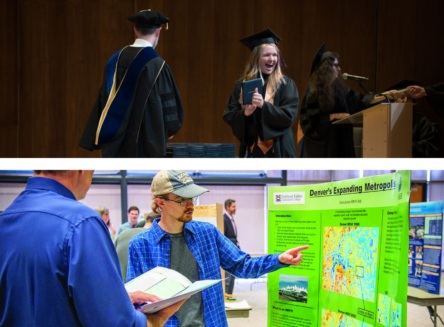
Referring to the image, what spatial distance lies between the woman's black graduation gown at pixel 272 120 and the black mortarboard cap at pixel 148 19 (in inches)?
28.4

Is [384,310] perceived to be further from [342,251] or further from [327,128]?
[327,128]

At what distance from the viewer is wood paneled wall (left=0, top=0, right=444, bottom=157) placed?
4863mm

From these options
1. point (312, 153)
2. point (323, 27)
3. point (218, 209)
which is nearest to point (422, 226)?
point (312, 153)

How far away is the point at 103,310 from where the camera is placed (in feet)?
3.03

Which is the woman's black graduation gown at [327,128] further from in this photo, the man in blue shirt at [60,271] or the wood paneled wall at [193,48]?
the man in blue shirt at [60,271]

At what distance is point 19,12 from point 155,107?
314cm

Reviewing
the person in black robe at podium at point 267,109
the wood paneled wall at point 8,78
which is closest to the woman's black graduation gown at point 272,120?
the person in black robe at podium at point 267,109

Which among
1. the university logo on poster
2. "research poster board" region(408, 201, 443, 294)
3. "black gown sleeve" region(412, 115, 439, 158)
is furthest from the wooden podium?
the university logo on poster

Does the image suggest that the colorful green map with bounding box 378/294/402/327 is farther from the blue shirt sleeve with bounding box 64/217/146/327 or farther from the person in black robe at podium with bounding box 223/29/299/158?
the person in black robe at podium with bounding box 223/29/299/158

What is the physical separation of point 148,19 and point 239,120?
2.93 ft

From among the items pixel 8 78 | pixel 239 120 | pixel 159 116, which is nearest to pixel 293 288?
pixel 159 116

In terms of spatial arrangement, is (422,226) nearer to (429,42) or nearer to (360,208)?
(360,208)

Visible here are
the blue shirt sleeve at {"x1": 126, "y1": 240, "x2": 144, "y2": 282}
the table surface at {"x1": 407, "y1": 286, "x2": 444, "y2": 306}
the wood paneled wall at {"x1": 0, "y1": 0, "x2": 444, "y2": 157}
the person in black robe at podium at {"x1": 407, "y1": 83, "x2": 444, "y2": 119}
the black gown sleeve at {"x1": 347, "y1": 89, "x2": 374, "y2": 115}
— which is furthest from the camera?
the wood paneled wall at {"x1": 0, "y1": 0, "x2": 444, "y2": 157}

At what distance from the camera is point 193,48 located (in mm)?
4996
